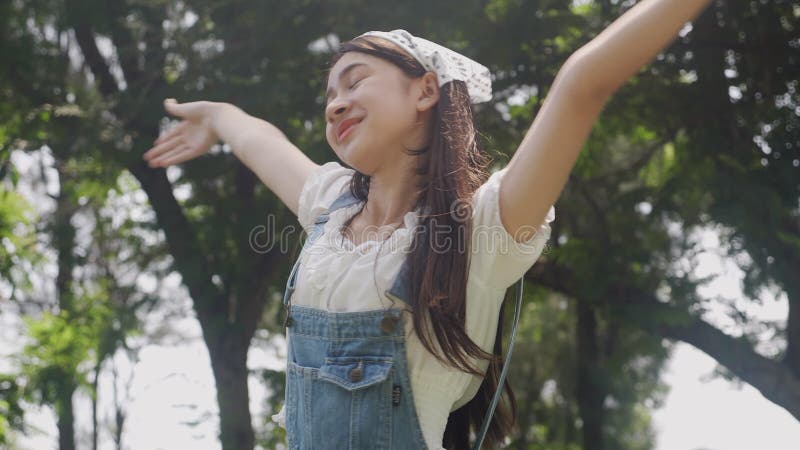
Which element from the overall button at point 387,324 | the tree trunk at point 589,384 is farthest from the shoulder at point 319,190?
the tree trunk at point 589,384

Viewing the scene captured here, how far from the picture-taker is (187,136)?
2316 millimetres

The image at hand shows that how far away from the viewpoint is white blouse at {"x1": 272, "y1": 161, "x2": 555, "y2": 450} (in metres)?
1.61

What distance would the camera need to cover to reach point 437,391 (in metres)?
1.67

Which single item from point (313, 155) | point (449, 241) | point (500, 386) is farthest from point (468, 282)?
point (313, 155)

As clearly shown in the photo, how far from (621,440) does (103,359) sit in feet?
21.2

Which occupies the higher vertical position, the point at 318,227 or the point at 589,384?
the point at 318,227

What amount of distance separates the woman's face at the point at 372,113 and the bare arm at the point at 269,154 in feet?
0.90

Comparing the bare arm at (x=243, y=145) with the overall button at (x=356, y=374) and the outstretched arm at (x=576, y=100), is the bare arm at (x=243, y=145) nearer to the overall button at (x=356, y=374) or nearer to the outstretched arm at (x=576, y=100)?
the overall button at (x=356, y=374)

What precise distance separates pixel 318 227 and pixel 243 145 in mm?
375

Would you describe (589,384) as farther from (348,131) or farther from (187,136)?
(348,131)

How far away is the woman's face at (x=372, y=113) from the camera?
1789mm

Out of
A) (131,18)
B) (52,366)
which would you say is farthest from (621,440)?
(131,18)

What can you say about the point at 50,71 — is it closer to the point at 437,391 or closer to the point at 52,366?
the point at 52,366

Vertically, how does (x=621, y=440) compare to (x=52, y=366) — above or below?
below
